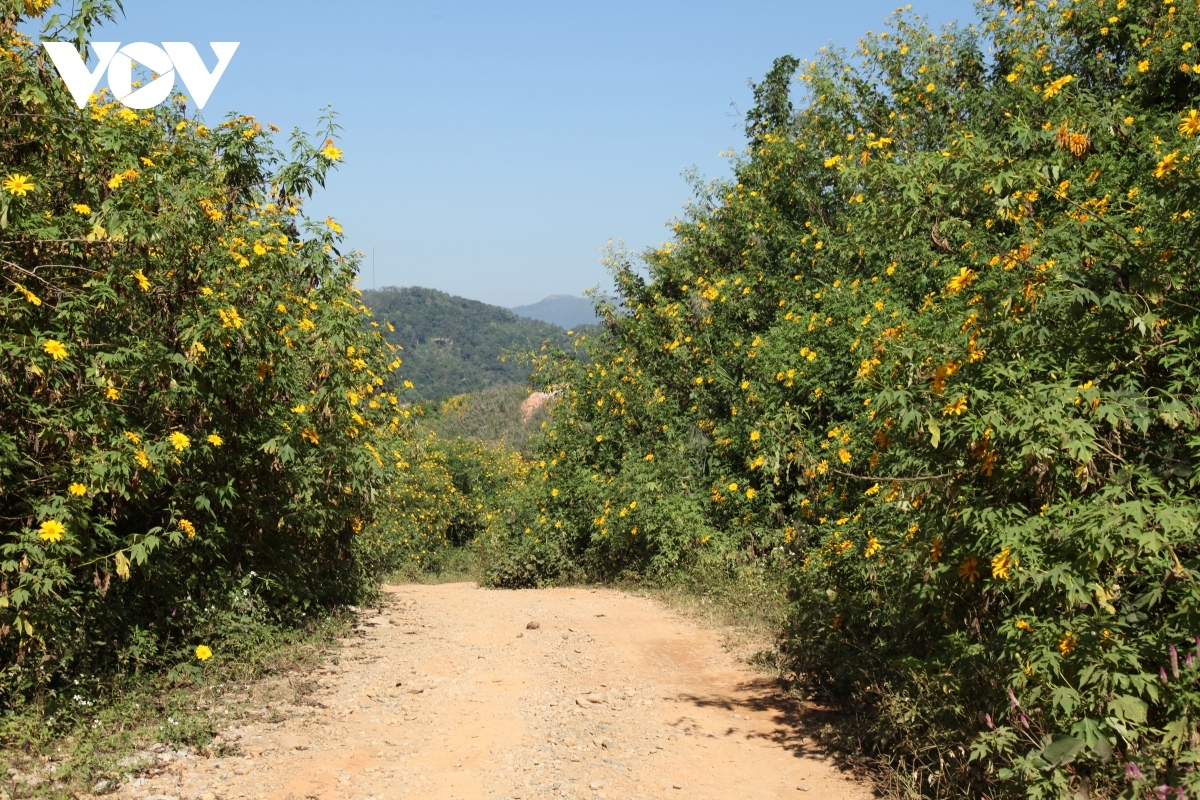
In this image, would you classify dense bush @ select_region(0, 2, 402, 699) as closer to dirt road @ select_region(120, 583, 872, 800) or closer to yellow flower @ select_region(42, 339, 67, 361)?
yellow flower @ select_region(42, 339, 67, 361)

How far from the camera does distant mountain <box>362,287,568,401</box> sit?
284ft

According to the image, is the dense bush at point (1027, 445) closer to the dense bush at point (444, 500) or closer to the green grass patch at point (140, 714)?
the green grass patch at point (140, 714)

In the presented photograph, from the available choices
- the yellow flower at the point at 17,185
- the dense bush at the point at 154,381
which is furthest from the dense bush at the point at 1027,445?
the yellow flower at the point at 17,185

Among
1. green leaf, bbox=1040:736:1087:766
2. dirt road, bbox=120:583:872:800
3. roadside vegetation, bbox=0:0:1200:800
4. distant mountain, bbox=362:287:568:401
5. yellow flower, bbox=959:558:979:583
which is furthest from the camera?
distant mountain, bbox=362:287:568:401

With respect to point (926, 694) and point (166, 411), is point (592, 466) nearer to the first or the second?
point (166, 411)

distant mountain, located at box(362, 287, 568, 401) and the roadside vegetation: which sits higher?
distant mountain, located at box(362, 287, 568, 401)

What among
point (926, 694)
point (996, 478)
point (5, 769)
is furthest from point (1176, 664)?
point (5, 769)

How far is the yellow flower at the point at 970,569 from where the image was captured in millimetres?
3932

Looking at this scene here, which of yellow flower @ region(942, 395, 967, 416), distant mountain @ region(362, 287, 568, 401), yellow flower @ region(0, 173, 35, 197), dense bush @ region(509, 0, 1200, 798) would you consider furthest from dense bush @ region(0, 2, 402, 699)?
distant mountain @ region(362, 287, 568, 401)

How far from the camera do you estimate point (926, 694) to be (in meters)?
4.31

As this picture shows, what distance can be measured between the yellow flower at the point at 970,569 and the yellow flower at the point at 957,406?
623 millimetres

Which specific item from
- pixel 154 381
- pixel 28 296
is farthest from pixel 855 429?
pixel 28 296

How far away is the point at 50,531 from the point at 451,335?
103 metres

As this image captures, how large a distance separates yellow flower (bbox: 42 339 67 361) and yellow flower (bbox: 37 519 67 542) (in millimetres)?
747
